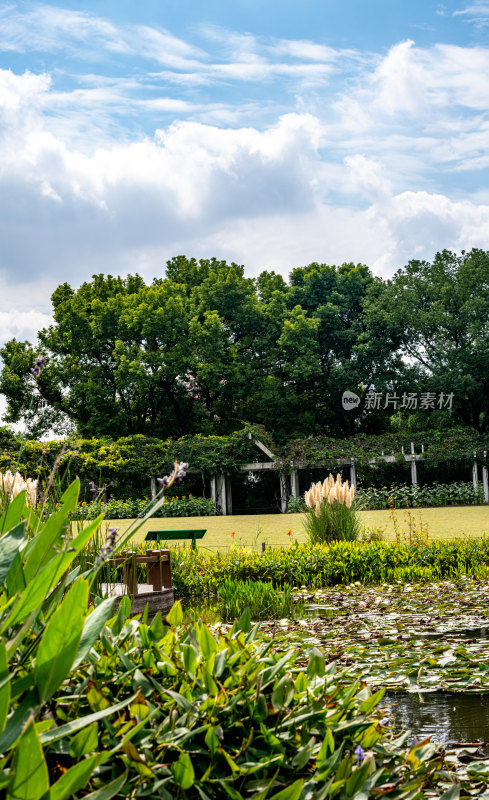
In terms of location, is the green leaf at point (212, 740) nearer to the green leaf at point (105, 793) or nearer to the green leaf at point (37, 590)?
the green leaf at point (105, 793)

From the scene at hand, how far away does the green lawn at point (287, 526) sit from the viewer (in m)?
13.4

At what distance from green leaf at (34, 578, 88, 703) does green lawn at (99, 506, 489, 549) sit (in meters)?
10.8

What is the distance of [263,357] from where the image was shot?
30.9 metres

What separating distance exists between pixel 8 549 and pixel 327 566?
7.39 metres

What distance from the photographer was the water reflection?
3269mm

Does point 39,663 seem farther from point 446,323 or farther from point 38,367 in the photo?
point 446,323

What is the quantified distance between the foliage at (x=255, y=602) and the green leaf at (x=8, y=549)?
4897mm

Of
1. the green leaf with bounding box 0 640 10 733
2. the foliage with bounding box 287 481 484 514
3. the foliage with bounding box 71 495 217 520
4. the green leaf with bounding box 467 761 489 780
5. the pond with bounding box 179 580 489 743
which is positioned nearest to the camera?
the green leaf with bounding box 0 640 10 733

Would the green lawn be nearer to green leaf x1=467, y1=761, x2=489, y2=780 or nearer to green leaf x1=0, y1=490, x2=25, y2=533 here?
green leaf x1=467, y1=761, x2=489, y2=780

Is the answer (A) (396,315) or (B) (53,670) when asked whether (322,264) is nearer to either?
(A) (396,315)

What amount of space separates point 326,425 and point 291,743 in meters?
30.1

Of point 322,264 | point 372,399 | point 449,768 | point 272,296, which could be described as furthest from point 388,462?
point 449,768

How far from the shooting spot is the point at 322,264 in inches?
1314

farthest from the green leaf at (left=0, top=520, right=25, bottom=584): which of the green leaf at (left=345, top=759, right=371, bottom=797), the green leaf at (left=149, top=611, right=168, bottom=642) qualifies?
the green leaf at (left=345, top=759, right=371, bottom=797)
